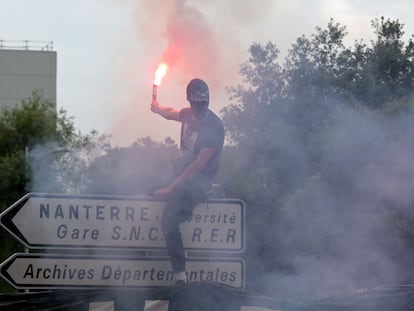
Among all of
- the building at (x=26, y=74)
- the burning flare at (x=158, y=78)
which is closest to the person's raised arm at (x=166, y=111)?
the burning flare at (x=158, y=78)

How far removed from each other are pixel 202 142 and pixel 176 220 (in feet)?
1.71

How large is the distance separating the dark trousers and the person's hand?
48 millimetres

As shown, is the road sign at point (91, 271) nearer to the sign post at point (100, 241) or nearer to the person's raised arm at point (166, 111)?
the sign post at point (100, 241)

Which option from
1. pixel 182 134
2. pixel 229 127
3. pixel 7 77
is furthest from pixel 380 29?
pixel 7 77

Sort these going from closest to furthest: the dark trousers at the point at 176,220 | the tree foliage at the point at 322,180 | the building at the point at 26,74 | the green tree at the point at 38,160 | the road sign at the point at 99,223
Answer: the dark trousers at the point at 176,220 < the road sign at the point at 99,223 < the tree foliage at the point at 322,180 < the green tree at the point at 38,160 < the building at the point at 26,74

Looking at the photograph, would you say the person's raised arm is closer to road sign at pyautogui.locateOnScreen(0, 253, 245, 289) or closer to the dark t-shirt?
the dark t-shirt

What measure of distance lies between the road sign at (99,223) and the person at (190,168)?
107mm

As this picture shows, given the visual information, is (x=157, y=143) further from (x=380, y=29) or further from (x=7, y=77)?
(x=7, y=77)

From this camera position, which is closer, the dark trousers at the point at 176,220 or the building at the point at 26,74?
A: the dark trousers at the point at 176,220

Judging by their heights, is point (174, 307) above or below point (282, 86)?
below

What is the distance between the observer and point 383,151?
23.4ft

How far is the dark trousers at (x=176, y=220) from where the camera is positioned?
223 inches

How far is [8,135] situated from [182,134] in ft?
58.1

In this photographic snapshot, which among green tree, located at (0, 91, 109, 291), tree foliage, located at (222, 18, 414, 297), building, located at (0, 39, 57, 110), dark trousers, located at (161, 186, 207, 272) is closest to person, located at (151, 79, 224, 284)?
dark trousers, located at (161, 186, 207, 272)
